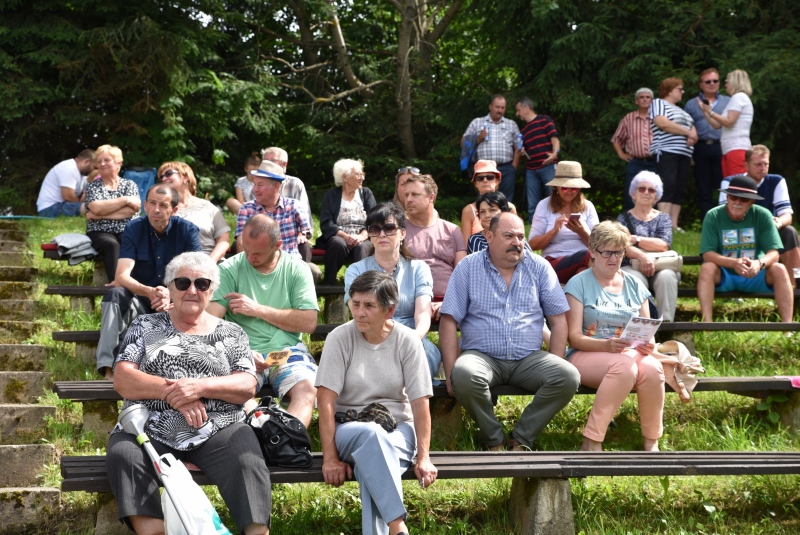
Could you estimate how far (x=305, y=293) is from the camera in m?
5.32

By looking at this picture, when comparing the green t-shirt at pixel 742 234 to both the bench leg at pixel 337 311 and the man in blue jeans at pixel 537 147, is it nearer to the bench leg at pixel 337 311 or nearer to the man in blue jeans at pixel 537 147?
the bench leg at pixel 337 311

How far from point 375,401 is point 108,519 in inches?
52.8

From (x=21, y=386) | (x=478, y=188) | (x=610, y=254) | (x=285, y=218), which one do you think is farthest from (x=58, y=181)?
(x=610, y=254)

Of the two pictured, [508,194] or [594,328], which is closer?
[594,328]

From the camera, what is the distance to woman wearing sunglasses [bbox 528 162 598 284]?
276 inches

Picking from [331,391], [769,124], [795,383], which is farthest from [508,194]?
[331,391]

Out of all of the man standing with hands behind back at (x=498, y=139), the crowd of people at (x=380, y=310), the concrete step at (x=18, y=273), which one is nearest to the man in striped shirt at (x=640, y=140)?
the man standing with hands behind back at (x=498, y=139)

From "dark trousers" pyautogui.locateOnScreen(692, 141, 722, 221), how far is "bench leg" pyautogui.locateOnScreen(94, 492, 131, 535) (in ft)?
26.9

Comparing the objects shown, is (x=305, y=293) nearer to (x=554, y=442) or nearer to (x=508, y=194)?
(x=554, y=442)

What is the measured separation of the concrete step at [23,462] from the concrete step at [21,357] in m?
1.28

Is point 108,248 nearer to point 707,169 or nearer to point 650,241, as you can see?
point 650,241

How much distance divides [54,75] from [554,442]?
10.0 metres

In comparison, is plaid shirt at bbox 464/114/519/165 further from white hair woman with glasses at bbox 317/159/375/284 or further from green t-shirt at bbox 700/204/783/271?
green t-shirt at bbox 700/204/783/271

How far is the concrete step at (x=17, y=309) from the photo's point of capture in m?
7.00
